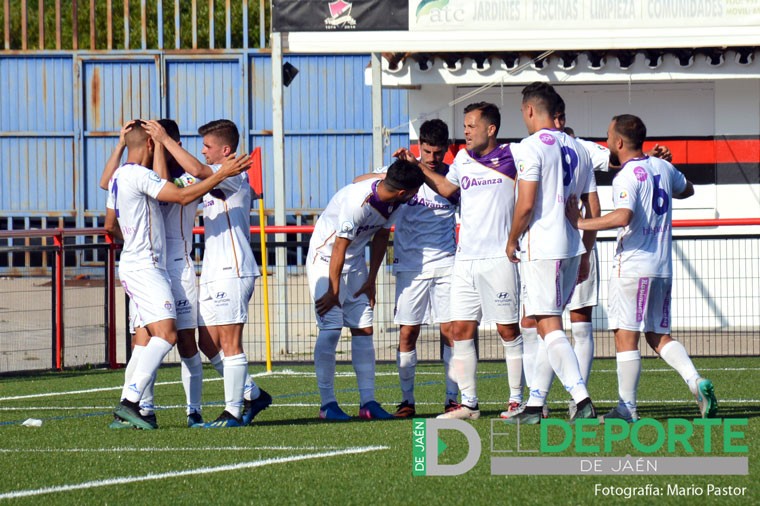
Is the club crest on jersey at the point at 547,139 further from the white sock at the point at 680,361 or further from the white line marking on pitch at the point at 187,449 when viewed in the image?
the white line marking on pitch at the point at 187,449

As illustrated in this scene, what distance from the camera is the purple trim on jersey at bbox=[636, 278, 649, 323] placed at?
344 inches

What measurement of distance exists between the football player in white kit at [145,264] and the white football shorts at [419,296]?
75.9 inches

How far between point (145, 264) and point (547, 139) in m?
2.80

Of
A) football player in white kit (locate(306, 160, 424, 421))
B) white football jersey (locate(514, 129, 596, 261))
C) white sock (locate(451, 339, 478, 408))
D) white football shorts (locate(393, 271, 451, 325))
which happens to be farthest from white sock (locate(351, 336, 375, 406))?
white football jersey (locate(514, 129, 596, 261))

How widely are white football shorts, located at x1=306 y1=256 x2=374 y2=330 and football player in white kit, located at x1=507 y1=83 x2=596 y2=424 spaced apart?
132 centimetres

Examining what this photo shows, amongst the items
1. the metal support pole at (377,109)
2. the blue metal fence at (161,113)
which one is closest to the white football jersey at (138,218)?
the metal support pole at (377,109)

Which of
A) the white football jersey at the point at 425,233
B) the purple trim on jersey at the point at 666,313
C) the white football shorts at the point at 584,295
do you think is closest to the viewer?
the purple trim on jersey at the point at 666,313

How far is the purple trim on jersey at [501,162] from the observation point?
899cm

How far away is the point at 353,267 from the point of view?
9352mm

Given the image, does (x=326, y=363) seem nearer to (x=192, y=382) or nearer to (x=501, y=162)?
(x=192, y=382)

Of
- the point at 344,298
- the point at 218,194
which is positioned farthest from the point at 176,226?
the point at 344,298

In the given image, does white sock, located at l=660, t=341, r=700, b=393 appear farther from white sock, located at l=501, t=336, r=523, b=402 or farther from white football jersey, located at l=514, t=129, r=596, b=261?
white sock, located at l=501, t=336, r=523, b=402

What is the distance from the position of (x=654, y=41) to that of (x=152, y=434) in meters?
10.2

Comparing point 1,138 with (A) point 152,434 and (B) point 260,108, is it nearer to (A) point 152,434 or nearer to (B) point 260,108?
(B) point 260,108
